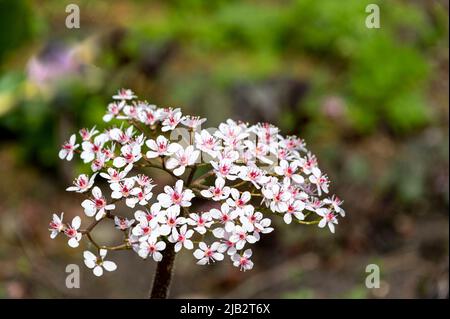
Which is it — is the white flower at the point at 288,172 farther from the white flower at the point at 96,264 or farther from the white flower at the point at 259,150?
the white flower at the point at 96,264

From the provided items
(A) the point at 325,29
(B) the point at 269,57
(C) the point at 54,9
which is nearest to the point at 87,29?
(C) the point at 54,9

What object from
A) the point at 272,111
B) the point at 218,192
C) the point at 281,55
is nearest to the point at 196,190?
the point at 218,192

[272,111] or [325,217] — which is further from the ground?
[272,111]

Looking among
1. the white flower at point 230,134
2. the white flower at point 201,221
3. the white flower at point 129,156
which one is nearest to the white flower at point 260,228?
the white flower at point 201,221

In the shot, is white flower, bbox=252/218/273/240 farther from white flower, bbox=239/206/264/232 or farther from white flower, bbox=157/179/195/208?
white flower, bbox=157/179/195/208

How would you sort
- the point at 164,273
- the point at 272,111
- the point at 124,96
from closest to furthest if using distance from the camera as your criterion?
the point at 164,273
the point at 124,96
the point at 272,111

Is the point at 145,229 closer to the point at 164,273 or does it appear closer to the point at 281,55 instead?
the point at 164,273
